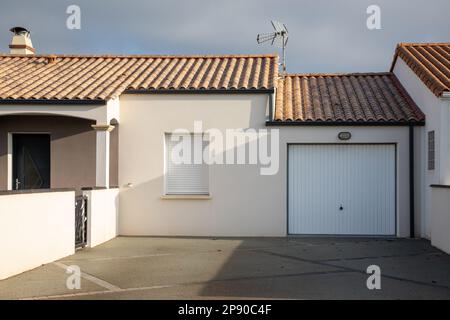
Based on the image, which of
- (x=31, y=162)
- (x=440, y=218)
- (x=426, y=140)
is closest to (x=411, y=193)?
(x=426, y=140)

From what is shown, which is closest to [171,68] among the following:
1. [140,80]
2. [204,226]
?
[140,80]

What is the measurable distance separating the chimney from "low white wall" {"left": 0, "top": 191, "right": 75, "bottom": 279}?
10.5 metres

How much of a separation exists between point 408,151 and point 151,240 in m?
6.63

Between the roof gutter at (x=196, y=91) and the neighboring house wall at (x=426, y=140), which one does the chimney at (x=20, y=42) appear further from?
the neighboring house wall at (x=426, y=140)

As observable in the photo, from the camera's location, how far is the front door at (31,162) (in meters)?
16.5

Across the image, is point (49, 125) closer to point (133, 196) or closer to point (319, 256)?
point (133, 196)

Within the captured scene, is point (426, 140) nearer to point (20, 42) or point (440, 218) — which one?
point (440, 218)

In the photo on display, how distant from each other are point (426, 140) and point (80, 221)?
27.5ft

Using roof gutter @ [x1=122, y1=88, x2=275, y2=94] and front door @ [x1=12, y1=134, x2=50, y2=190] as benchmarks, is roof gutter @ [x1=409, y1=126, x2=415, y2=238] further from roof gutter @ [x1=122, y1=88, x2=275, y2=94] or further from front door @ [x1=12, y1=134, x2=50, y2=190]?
front door @ [x1=12, y1=134, x2=50, y2=190]

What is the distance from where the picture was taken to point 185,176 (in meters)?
15.9

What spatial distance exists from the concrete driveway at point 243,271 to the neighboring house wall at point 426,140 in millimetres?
1097

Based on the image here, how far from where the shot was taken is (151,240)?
588 inches
